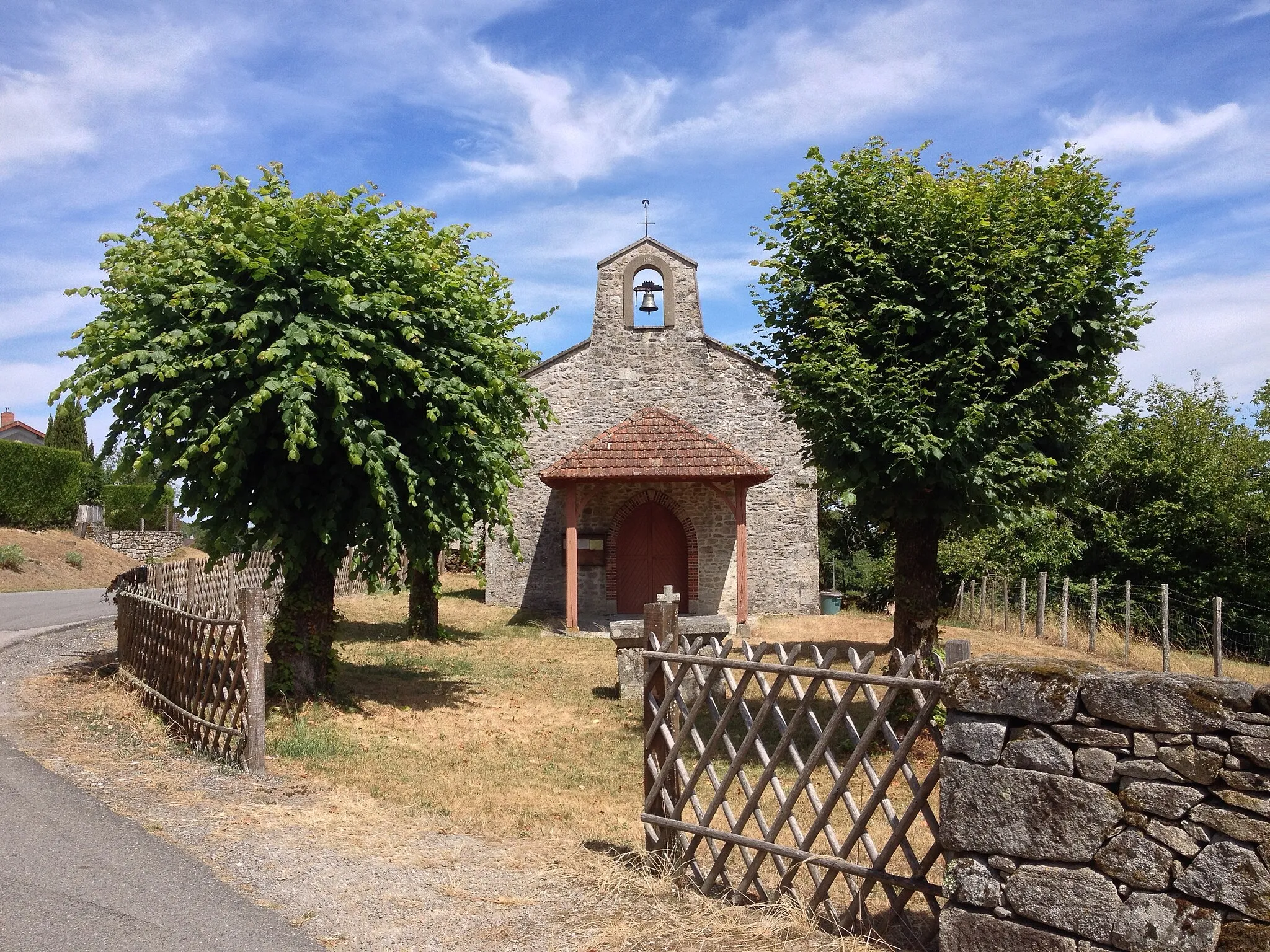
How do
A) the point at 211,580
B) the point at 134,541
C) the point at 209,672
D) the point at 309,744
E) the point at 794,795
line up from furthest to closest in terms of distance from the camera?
the point at 134,541 < the point at 211,580 < the point at 309,744 < the point at 209,672 < the point at 794,795

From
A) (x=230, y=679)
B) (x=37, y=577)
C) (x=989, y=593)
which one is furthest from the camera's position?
(x=37, y=577)

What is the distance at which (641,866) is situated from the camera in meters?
5.55

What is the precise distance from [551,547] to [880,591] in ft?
37.1

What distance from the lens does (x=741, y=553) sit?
19000 mm

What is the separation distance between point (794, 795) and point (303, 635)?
7.21 meters

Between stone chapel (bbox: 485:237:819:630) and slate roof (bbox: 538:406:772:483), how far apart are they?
21cm

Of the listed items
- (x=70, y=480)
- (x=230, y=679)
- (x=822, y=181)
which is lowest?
(x=230, y=679)

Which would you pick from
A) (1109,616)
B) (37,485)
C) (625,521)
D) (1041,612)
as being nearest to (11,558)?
(37,485)

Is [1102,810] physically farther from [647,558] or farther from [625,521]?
[647,558]

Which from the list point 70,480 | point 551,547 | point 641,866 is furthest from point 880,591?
point 70,480

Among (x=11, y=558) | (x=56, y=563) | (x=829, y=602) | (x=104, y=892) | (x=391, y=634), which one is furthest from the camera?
(x=56, y=563)

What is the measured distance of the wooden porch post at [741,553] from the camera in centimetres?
1898

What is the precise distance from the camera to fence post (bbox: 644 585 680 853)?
555cm

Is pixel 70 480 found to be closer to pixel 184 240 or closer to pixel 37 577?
pixel 37 577
